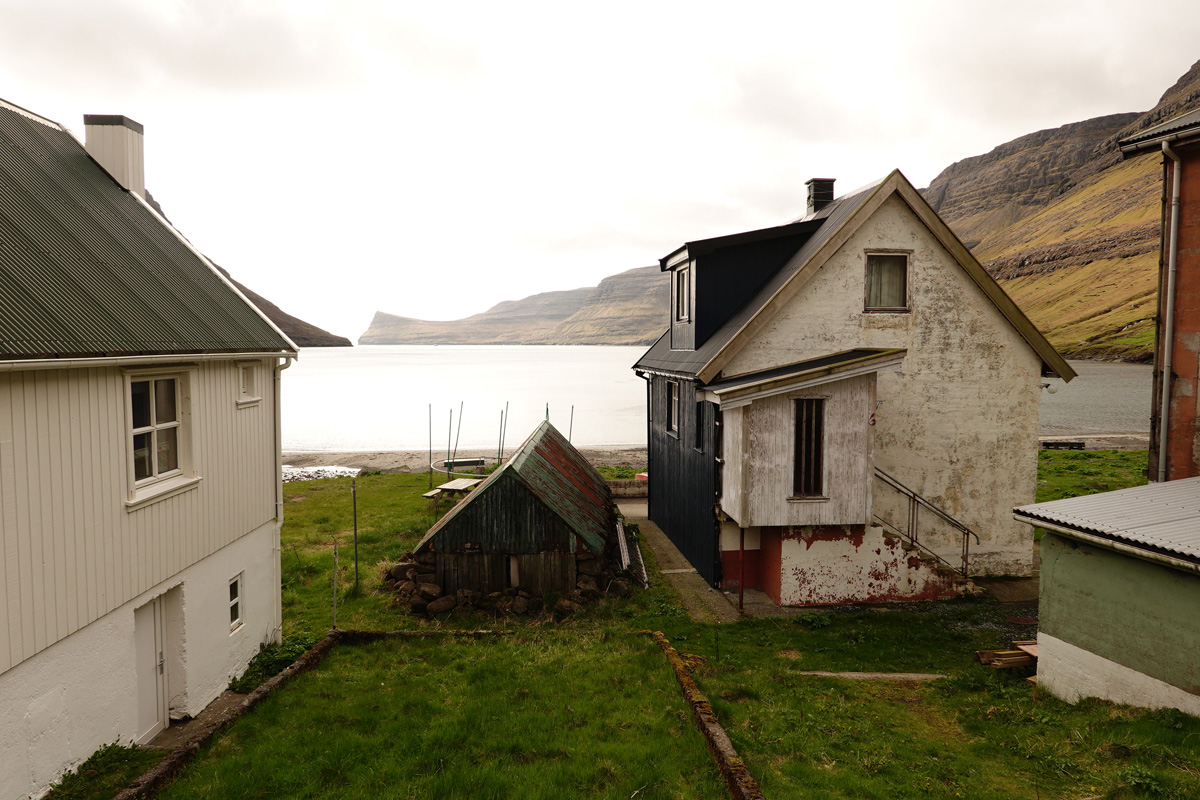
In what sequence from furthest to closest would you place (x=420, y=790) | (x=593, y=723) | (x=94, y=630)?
(x=593, y=723)
(x=94, y=630)
(x=420, y=790)

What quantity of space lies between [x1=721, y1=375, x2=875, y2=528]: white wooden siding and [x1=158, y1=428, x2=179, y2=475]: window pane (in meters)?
10.3

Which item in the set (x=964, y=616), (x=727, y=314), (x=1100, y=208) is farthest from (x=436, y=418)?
(x=1100, y=208)

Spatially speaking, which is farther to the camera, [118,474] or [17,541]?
[118,474]

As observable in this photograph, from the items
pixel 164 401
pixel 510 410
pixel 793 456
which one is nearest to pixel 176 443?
pixel 164 401

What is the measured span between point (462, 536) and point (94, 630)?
24.8 feet

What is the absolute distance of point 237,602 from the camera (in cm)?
1152

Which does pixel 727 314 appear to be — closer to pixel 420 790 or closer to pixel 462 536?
pixel 462 536

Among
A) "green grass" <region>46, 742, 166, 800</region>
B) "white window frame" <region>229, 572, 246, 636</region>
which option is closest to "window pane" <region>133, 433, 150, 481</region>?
"white window frame" <region>229, 572, 246, 636</region>

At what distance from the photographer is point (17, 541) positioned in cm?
648

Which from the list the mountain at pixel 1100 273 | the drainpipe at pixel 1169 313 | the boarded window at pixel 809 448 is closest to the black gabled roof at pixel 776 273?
the boarded window at pixel 809 448

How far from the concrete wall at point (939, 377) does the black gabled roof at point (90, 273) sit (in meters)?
11.2

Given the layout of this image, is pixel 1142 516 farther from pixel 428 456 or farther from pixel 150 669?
pixel 428 456

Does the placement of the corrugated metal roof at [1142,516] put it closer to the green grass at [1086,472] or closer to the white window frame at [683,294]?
the white window frame at [683,294]

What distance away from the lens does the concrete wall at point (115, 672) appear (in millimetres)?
6613
